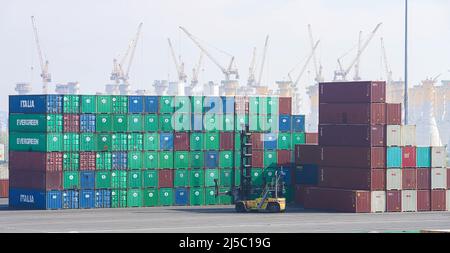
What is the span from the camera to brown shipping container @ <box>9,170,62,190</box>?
80750 mm

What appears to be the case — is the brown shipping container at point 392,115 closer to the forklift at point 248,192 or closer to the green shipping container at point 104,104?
the forklift at point 248,192

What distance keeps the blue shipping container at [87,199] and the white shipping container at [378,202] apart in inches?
947

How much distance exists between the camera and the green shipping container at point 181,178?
284 feet

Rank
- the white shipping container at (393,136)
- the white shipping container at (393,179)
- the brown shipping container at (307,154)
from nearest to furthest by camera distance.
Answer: the white shipping container at (393,136), the white shipping container at (393,179), the brown shipping container at (307,154)

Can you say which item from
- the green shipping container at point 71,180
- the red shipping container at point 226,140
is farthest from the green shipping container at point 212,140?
the green shipping container at point 71,180

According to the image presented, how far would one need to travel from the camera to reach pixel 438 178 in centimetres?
8344

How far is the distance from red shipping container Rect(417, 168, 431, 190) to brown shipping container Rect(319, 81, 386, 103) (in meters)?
7.82

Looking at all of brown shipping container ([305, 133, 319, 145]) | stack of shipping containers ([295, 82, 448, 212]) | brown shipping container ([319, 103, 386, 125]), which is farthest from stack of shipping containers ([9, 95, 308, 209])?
brown shipping container ([319, 103, 386, 125])

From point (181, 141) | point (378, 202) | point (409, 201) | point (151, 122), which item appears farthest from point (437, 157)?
point (151, 122)

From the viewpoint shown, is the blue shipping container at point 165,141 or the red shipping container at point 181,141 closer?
the blue shipping container at point 165,141
